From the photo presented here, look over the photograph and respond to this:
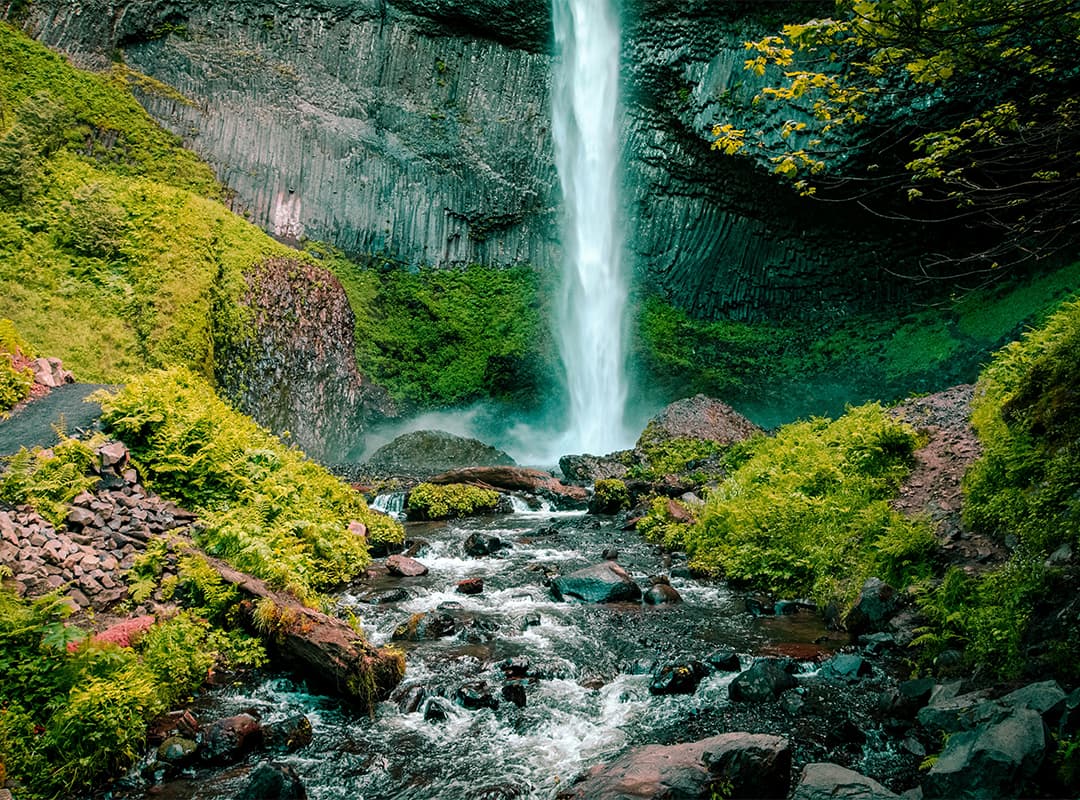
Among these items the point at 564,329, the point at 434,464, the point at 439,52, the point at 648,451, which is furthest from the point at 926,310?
the point at 439,52

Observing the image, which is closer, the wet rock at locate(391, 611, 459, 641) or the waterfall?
the wet rock at locate(391, 611, 459, 641)

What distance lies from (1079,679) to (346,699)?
484 centimetres

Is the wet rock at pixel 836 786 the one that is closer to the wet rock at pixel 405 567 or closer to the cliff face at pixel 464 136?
the wet rock at pixel 405 567

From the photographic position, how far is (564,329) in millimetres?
27562

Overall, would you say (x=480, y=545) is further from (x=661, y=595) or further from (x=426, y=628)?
(x=426, y=628)

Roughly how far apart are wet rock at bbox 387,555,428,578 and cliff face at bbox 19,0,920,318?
19.7 m

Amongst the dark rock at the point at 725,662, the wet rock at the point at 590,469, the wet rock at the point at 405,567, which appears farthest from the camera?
the wet rock at the point at 590,469

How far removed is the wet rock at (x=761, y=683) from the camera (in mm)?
5207

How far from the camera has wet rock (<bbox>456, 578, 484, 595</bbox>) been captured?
8148mm

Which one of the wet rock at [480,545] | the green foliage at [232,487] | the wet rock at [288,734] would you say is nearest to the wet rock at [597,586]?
the wet rock at [480,545]

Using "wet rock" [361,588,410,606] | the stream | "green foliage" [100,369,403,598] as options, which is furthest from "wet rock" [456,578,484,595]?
"green foliage" [100,369,403,598]

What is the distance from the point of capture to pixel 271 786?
13.1 ft

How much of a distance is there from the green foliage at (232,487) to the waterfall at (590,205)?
1818 cm

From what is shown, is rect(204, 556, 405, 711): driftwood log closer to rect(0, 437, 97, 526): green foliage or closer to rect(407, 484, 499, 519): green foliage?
rect(0, 437, 97, 526): green foliage
